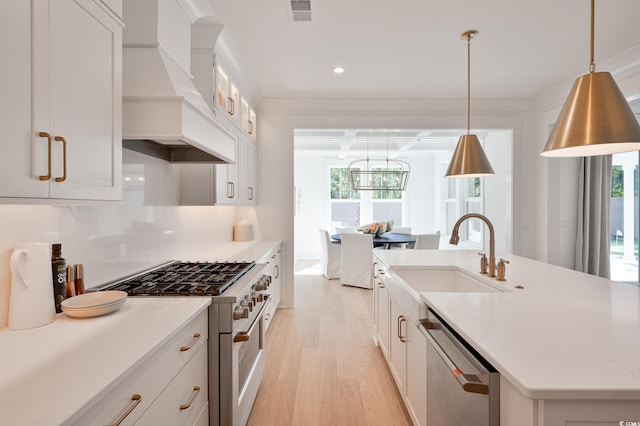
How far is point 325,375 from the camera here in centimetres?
263

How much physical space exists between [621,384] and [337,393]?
1.91 m

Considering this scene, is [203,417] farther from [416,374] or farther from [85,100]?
[85,100]

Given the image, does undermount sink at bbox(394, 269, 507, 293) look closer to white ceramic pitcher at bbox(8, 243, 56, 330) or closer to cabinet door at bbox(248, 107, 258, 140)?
white ceramic pitcher at bbox(8, 243, 56, 330)

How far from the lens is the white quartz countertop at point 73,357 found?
0.73 meters

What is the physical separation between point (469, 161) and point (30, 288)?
8.25ft

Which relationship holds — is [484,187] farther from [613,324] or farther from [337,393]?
[613,324]

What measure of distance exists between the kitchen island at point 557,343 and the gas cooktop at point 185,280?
1018mm

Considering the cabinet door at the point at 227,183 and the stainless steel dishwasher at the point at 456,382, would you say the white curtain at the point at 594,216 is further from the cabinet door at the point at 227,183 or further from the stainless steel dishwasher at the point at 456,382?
the cabinet door at the point at 227,183

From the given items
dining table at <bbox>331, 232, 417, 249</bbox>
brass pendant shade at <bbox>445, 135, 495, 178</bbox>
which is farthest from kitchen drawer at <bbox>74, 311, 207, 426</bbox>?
dining table at <bbox>331, 232, 417, 249</bbox>

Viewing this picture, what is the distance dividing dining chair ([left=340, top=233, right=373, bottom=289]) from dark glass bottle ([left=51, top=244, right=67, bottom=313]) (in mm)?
4370

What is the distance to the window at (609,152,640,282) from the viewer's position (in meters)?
4.96

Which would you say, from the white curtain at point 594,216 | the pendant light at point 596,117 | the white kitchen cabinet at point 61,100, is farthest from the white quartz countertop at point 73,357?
the white curtain at point 594,216

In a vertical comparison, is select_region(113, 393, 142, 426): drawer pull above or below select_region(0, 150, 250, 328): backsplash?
below

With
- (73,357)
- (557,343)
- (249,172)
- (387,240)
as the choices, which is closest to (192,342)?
(73,357)
